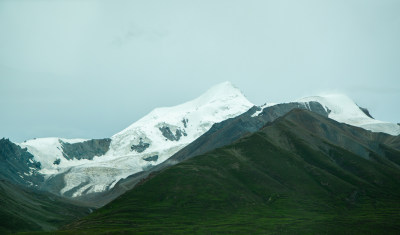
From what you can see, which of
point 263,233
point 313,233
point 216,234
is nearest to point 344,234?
point 313,233

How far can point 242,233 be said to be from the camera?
199875 millimetres

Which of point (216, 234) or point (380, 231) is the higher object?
point (216, 234)

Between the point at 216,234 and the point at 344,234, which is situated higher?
the point at 216,234

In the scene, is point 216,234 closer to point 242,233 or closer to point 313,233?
point 242,233

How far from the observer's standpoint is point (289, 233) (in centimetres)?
19512

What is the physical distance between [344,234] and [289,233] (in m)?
21.1

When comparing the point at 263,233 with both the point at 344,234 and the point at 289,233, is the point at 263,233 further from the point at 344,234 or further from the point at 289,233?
the point at 344,234

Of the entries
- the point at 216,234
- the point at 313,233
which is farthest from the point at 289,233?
the point at 216,234

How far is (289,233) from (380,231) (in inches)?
1432

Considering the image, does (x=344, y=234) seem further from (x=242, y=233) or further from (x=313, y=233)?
(x=242, y=233)

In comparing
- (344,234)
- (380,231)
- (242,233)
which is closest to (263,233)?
(242,233)

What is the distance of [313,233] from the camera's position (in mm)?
192125

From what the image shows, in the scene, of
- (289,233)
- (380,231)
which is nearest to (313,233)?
(289,233)

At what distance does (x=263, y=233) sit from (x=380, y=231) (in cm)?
4646
